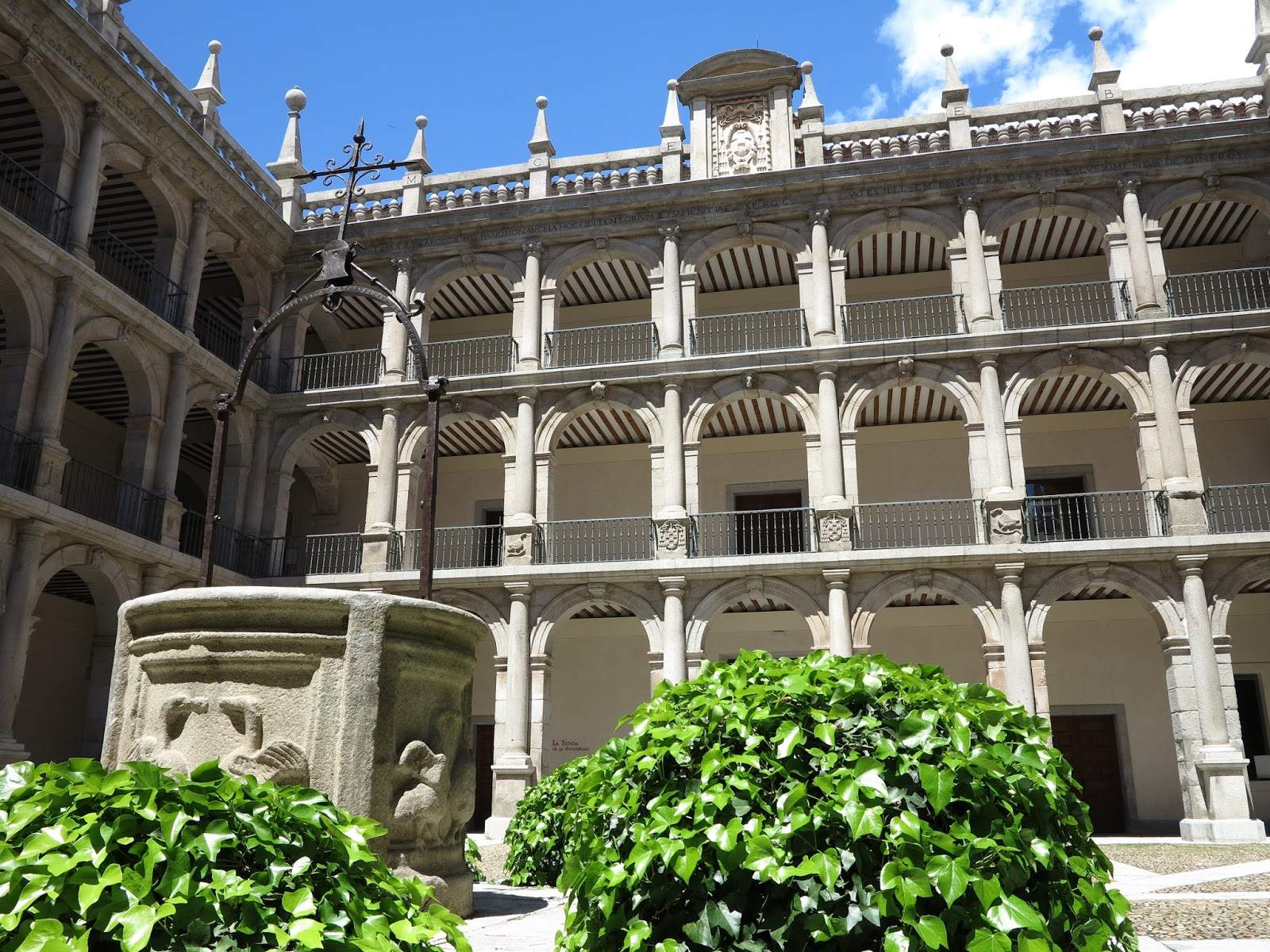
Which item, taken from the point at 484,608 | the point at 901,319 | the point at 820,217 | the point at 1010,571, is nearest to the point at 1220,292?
the point at 901,319

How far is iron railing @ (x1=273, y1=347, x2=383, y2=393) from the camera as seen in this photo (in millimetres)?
19844

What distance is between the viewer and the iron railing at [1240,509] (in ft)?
55.2

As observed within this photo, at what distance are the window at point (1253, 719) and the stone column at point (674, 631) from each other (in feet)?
32.2

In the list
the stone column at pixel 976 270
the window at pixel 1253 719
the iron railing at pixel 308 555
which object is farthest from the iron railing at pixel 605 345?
the window at pixel 1253 719

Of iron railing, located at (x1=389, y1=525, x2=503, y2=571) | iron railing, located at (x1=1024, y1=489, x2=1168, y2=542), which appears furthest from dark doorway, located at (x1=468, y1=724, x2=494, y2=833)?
iron railing, located at (x1=1024, y1=489, x2=1168, y2=542)

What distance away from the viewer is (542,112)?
2006 centimetres

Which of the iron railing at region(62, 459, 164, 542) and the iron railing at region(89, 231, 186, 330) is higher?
the iron railing at region(89, 231, 186, 330)

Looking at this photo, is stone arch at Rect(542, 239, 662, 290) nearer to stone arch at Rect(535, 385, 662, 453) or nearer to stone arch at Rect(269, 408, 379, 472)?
stone arch at Rect(535, 385, 662, 453)

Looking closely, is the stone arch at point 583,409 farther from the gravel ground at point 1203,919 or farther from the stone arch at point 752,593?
the gravel ground at point 1203,919

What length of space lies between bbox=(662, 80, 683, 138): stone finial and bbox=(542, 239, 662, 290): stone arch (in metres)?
2.27

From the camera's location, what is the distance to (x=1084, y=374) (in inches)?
669

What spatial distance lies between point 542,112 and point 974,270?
9095 millimetres

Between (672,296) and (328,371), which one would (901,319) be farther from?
(328,371)

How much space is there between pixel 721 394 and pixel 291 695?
13.8 metres
